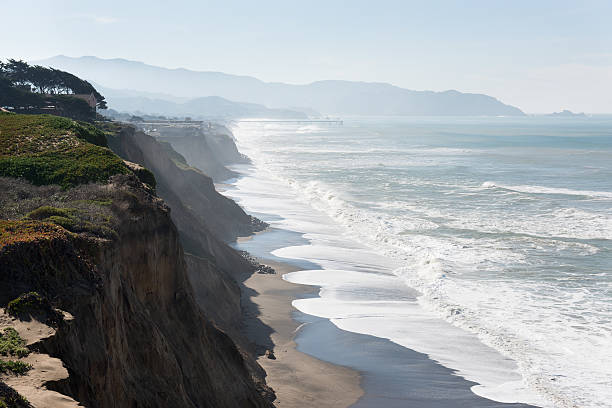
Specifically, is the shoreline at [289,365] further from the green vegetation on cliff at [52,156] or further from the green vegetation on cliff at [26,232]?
the green vegetation on cliff at [26,232]

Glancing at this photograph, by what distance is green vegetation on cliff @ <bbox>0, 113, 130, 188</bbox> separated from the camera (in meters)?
18.2

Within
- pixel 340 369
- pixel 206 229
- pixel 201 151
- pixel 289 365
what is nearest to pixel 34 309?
pixel 289 365

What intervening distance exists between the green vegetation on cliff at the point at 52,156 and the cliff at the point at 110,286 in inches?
2.4

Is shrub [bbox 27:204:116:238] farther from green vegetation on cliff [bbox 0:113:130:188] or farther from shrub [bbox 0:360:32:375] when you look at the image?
shrub [bbox 0:360:32:375]

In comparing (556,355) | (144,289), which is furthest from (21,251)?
(556,355)

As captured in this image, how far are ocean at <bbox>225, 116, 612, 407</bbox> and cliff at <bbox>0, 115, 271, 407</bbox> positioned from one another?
9.18 m

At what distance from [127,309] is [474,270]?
2482 centimetres

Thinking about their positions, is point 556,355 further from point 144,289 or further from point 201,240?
point 201,240

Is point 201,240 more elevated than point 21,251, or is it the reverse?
point 21,251

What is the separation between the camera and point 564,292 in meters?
30.1

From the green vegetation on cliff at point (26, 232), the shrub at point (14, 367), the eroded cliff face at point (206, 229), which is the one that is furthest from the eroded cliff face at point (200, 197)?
the shrub at point (14, 367)

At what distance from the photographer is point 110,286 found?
39.8 feet

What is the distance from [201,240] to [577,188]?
52712 millimetres

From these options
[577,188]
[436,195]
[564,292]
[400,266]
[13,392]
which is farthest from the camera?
[577,188]
